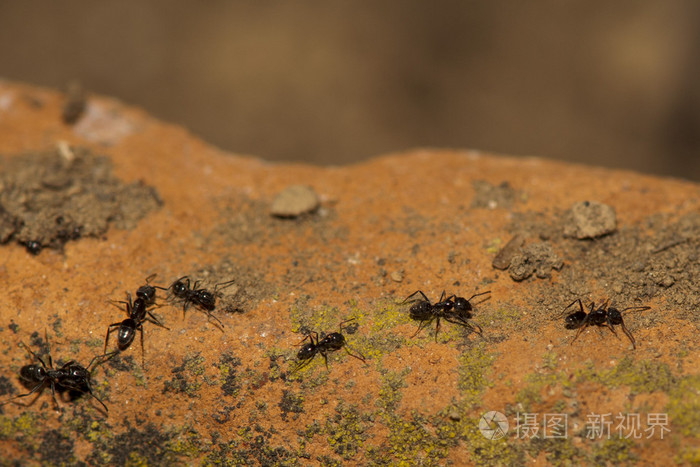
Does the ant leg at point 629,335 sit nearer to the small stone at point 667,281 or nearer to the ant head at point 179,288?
the small stone at point 667,281

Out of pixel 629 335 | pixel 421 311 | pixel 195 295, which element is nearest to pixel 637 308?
pixel 629 335

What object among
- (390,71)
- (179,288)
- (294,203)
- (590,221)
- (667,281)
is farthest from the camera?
(390,71)

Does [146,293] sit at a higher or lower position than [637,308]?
lower

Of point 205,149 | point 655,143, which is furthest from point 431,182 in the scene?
point 655,143
